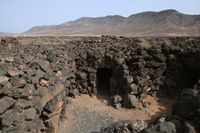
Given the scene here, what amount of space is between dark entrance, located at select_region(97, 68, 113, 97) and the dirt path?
110 cm

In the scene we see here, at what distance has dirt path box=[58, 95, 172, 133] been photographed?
14711 mm

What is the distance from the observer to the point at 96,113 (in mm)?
16438

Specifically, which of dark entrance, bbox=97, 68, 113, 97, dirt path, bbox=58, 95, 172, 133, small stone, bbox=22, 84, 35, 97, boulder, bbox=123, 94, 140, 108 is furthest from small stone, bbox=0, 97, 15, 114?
dark entrance, bbox=97, 68, 113, 97

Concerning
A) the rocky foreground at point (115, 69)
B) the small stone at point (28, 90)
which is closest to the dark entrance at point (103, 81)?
the rocky foreground at point (115, 69)

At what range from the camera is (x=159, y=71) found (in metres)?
18.0

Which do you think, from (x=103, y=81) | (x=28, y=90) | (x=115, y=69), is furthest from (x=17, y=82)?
(x=103, y=81)

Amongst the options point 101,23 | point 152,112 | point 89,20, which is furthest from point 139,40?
point 89,20

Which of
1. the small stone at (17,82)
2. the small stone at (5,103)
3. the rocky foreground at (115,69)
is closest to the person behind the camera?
the small stone at (5,103)

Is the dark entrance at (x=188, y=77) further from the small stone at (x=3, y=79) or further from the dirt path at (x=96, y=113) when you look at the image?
the small stone at (x=3, y=79)

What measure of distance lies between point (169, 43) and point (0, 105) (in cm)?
1154

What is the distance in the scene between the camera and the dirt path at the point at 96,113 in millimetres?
14711

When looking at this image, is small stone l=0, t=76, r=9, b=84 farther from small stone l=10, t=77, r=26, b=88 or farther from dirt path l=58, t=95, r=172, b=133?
dirt path l=58, t=95, r=172, b=133

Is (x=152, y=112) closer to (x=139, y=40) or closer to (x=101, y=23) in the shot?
(x=139, y=40)

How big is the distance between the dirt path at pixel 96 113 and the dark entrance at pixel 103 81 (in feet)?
3.61
